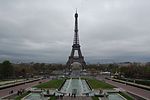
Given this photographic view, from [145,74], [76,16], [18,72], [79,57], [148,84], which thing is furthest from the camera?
[79,57]

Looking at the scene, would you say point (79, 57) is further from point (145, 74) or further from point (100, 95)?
point (100, 95)

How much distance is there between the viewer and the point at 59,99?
2533cm

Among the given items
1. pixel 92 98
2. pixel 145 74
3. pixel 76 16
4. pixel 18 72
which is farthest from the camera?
pixel 76 16

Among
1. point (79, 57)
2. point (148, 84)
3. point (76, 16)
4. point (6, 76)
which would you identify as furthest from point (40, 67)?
point (148, 84)

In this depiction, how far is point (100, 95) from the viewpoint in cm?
2802

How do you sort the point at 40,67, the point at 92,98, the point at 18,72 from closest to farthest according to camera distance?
the point at 92,98
the point at 18,72
the point at 40,67

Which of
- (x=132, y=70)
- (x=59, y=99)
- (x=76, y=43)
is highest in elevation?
(x=76, y=43)

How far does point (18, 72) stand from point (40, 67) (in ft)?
108

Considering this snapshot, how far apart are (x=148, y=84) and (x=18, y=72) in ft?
130

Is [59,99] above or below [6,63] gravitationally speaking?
below

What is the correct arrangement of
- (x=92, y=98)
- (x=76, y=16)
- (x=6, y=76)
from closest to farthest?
(x=92, y=98) → (x=6, y=76) → (x=76, y=16)

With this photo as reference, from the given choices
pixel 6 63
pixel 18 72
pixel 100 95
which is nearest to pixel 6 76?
pixel 6 63

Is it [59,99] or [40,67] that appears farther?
[40,67]

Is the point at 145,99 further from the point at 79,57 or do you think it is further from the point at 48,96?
the point at 79,57
